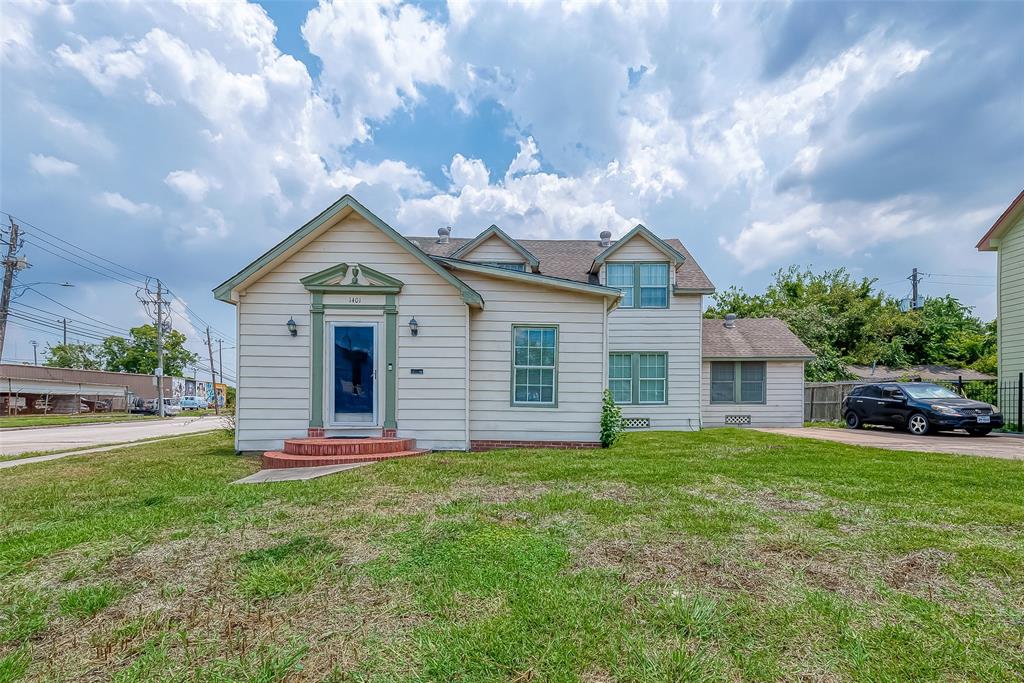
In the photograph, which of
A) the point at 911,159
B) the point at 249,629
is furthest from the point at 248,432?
the point at 911,159

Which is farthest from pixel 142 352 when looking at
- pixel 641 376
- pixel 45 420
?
pixel 641 376

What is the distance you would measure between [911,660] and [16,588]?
529cm

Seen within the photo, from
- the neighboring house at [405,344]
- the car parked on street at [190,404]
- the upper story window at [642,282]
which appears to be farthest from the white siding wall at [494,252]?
the car parked on street at [190,404]

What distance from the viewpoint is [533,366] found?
9.11 metres

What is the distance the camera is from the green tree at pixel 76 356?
58531 millimetres

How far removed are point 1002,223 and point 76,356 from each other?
85927 millimetres

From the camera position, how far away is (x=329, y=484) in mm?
5703

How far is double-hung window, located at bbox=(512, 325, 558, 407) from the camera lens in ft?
29.9

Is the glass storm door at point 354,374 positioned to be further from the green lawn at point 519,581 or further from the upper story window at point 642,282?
the upper story window at point 642,282

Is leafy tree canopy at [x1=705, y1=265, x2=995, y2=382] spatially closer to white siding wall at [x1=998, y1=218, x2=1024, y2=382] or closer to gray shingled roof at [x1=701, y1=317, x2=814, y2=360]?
gray shingled roof at [x1=701, y1=317, x2=814, y2=360]

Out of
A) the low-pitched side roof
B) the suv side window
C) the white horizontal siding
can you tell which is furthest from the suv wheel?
the low-pitched side roof

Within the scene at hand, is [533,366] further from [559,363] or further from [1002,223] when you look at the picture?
[1002,223]

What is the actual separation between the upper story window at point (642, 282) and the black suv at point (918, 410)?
21.4 feet

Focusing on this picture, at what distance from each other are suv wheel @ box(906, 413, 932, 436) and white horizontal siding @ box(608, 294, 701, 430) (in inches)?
205
